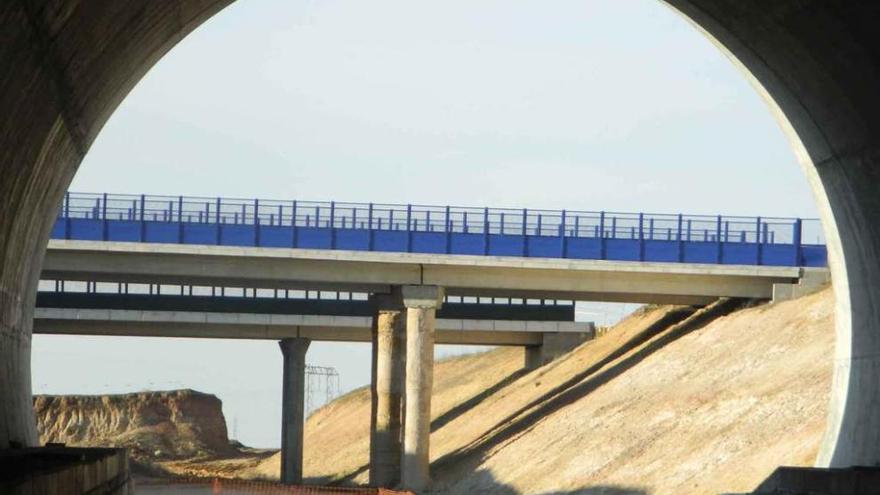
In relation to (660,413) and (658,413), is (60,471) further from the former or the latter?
(658,413)

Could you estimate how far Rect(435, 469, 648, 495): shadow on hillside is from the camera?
153 feet

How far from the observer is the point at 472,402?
83875 mm

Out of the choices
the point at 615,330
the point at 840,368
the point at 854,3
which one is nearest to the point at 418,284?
the point at 615,330

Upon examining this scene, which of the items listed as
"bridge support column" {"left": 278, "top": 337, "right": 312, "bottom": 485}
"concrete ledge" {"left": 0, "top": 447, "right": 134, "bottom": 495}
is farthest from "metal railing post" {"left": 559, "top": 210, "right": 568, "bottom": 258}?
"concrete ledge" {"left": 0, "top": 447, "right": 134, "bottom": 495}

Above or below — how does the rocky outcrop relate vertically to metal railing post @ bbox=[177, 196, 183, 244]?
below

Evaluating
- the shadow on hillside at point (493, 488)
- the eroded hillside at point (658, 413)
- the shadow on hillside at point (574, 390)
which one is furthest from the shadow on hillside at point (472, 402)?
the shadow on hillside at point (493, 488)

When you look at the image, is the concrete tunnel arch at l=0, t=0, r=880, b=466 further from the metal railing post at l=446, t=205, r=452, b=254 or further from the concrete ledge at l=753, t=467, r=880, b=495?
the metal railing post at l=446, t=205, r=452, b=254

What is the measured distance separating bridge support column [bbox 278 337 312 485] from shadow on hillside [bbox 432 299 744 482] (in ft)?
35.2

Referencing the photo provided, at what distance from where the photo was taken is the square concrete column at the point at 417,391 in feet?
195

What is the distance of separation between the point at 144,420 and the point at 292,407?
51403 millimetres

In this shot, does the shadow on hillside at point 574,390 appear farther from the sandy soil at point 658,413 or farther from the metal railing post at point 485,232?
the metal railing post at point 485,232

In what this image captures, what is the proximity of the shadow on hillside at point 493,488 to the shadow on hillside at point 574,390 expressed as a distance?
1.85 m

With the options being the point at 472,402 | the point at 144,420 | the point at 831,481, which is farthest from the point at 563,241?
the point at 144,420

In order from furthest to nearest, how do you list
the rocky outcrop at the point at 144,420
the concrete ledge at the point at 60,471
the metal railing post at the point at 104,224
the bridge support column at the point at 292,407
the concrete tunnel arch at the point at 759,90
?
the rocky outcrop at the point at 144,420 → the bridge support column at the point at 292,407 → the metal railing post at the point at 104,224 → the concrete tunnel arch at the point at 759,90 → the concrete ledge at the point at 60,471
